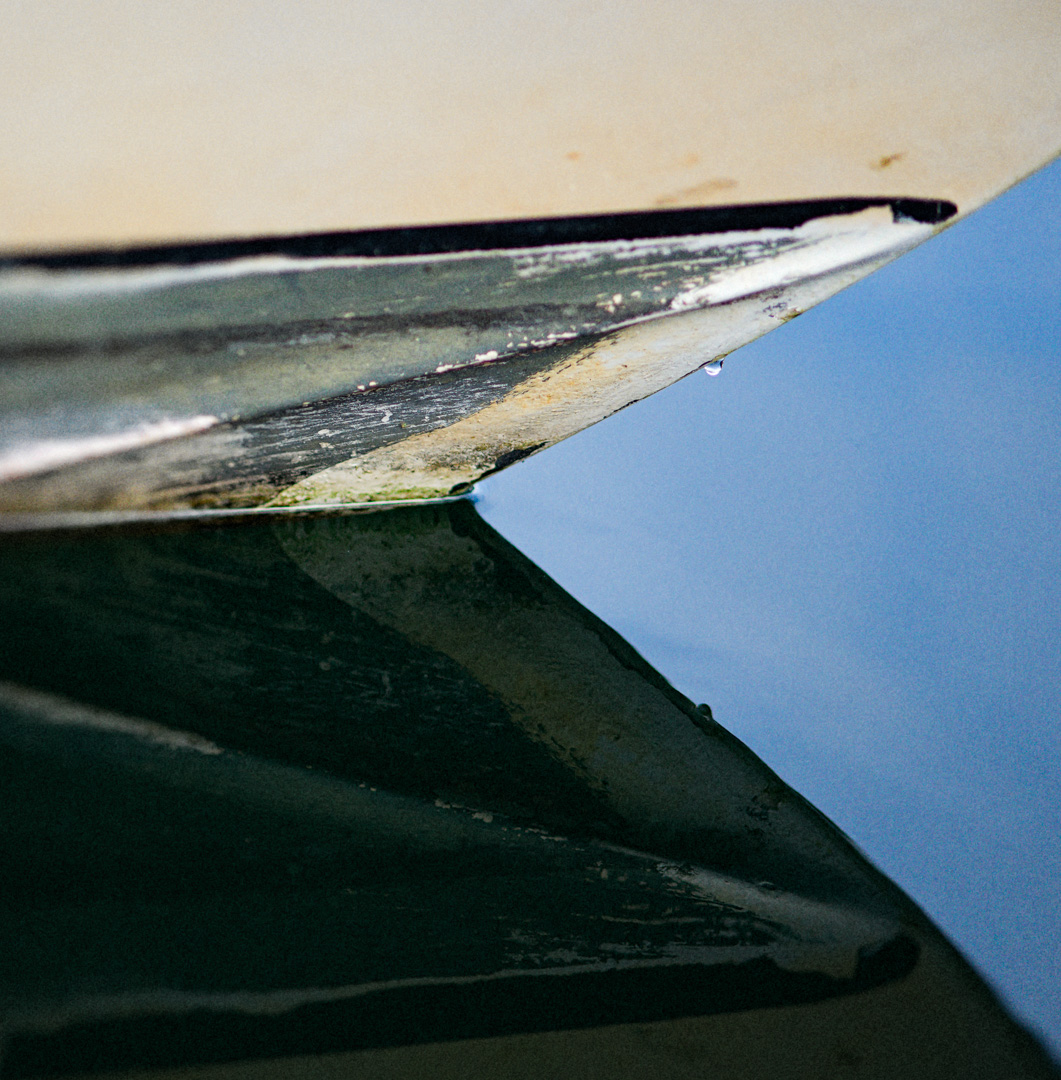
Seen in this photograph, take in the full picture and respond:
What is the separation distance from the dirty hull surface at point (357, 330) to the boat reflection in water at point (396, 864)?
0.24 m

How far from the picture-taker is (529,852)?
2.77 feet

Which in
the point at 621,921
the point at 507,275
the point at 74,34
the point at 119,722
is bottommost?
the point at 621,921

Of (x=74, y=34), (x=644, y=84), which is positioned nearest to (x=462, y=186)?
(x=644, y=84)

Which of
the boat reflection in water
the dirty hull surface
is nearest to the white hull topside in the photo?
the dirty hull surface

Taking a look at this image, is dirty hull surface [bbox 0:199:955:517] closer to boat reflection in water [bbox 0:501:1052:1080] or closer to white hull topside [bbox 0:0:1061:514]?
white hull topside [bbox 0:0:1061:514]

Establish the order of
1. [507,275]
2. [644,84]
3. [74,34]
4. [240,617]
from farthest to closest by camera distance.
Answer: [240,617] → [507,275] → [644,84] → [74,34]

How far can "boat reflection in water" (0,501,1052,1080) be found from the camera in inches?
26.8

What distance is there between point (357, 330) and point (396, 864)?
64 cm

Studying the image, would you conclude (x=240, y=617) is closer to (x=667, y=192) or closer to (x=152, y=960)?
(x=152, y=960)

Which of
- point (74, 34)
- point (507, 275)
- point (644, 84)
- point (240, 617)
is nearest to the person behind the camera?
point (74, 34)

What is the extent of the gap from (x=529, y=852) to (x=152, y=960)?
0.39 metres

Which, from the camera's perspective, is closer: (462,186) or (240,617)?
(462,186)

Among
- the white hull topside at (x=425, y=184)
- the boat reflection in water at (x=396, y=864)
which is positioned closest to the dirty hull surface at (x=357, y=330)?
the white hull topside at (x=425, y=184)

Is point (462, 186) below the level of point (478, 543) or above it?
above
